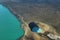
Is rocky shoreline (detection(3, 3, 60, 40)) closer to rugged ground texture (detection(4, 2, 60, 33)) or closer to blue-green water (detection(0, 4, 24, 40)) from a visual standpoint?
rugged ground texture (detection(4, 2, 60, 33))

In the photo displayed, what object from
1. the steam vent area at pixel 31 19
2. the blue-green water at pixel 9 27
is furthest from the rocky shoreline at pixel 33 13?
the blue-green water at pixel 9 27

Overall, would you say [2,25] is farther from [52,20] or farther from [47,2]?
[47,2]

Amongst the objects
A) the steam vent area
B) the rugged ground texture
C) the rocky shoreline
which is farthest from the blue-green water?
the rugged ground texture

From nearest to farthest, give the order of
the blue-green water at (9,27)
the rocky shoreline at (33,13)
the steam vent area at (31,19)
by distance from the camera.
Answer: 1. the steam vent area at (31,19)
2. the blue-green water at (9,27)
3. the rocky shoreline at (33,13)

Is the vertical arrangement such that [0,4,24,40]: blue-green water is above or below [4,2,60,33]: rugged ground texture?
below

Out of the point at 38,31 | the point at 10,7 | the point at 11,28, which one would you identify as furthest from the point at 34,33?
the point at 10,7

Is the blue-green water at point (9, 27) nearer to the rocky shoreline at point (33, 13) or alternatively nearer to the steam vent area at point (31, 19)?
the steam vent area at point (31, 19)

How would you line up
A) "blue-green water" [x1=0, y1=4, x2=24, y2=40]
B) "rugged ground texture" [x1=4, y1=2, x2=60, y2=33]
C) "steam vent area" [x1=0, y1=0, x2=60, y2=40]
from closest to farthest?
"steam vent area" [x1=0, y1=0, x2=60, y2=40]
"blue-green water" [x1=0, y1=4, x2=24, y2=40]
"rugged ground texture" [x1=4, y1=2, x2=60, y2=33]
